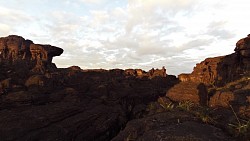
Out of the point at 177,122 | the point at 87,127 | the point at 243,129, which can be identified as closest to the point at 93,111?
the point at 87,127

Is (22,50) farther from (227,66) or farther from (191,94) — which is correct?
(227,66)

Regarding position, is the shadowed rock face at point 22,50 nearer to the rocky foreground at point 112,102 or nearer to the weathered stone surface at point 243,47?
the rocky foreground at point 112,102

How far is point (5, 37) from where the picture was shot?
2541cm

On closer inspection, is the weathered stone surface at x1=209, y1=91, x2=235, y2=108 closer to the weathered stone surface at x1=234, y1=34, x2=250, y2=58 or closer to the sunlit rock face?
the sunlit rock face

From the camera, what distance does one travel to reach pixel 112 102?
20.7 metres

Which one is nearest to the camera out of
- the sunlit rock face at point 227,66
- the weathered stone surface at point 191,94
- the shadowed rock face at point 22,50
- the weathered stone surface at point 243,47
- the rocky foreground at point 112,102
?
the rocky foreground at point 112,102

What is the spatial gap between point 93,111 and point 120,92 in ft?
14.4

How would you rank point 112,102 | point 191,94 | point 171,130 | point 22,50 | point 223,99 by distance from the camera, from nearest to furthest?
point 171,130
point 223,99
point 191,94
point 112,102
point 22,50

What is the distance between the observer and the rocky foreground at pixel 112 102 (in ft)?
37.1

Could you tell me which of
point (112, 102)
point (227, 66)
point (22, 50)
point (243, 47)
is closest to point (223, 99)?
point (112, 102)

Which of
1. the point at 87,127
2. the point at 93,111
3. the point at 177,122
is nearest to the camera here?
the point at 177,122

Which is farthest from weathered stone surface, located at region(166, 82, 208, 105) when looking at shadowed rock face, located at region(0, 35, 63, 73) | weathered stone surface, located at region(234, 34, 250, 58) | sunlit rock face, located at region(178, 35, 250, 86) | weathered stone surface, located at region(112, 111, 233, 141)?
shadowed rock face, located at region(0, 35, 63, 73)

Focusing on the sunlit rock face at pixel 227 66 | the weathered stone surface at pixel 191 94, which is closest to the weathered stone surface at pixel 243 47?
the sunlit rock face at pixel 227 66

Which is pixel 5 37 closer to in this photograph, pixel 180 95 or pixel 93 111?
pixel 93 111
